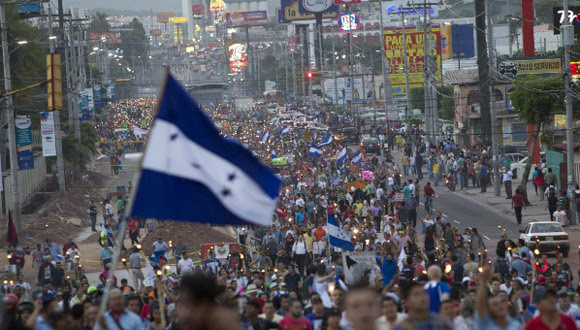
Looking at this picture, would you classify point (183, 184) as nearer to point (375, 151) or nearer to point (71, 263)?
point (71, 263)

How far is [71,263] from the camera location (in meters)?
28.3

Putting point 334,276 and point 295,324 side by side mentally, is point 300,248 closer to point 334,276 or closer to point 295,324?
point 334,276

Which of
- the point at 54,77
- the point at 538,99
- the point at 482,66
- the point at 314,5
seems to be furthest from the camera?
the point at 314,5

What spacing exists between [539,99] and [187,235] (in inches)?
516

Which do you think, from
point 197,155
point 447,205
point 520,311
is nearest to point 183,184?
point 197,155

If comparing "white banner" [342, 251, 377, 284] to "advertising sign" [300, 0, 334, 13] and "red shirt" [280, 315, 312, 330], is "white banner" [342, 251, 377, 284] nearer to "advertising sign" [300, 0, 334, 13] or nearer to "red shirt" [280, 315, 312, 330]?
"red shirt" [280, 315, 312, 330]

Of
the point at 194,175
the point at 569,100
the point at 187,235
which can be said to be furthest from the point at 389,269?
the point at 569,100

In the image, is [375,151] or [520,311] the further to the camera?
[375,151]

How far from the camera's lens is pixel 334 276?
51.1 feet

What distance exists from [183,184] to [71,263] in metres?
19.9

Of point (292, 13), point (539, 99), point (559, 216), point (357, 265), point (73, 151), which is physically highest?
point (292, 13)

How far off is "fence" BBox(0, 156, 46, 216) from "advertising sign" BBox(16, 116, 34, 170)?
222 cm

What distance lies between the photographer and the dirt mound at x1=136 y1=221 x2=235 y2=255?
1289 inches

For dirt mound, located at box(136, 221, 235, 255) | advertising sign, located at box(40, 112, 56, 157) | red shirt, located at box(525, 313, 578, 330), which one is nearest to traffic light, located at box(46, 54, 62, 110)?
dirt mound, located at box(136, 221, 235, 255)
